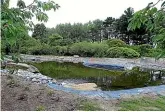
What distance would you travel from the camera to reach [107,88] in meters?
11.1

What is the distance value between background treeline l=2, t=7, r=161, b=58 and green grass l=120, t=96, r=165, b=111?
13.8 metres

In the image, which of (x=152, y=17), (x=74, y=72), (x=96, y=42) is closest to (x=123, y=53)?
(x=96, y=42)

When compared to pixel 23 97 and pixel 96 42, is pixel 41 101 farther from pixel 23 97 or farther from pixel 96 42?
pixel 96 42

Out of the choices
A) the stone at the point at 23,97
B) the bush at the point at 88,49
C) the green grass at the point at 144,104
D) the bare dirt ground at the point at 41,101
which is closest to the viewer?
the bare dirt ground at the point at 41,101

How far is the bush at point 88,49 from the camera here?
2888 centimetres

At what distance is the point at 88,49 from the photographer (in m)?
29.3

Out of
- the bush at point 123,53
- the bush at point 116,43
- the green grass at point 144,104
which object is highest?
the bush at point 116,43

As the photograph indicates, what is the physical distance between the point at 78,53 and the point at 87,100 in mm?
22787

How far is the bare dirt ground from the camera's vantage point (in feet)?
20.7

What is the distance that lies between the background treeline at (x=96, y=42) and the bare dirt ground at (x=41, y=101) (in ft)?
42.7

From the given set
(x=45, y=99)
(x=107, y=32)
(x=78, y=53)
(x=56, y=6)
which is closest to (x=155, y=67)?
(x=78, y=53)

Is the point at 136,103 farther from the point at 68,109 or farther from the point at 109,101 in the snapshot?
the point at 68,109

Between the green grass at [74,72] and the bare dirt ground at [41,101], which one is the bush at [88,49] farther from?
the bare dirt ground at [41,101]

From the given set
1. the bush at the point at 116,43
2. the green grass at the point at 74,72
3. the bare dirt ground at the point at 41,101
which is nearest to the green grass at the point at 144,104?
the bare dirt ground at the point at 41,101
